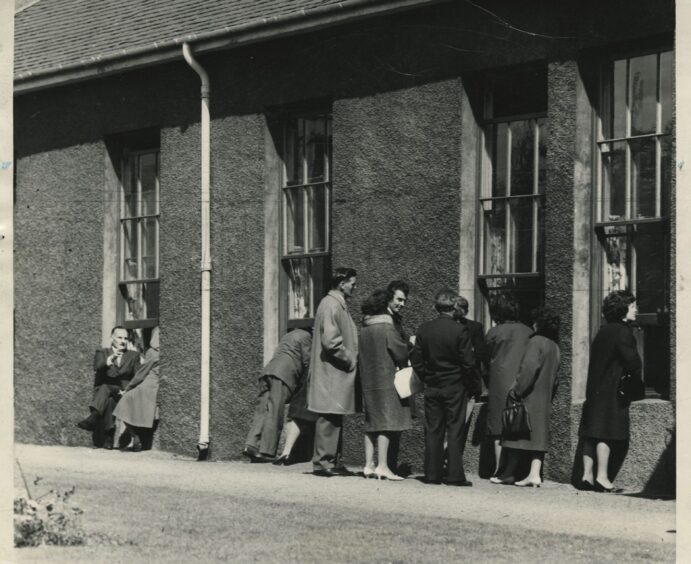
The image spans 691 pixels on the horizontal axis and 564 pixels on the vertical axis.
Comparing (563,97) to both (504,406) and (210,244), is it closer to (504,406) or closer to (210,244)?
(504,406)

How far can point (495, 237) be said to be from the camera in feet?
46.9

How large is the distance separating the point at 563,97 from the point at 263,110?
406 cm

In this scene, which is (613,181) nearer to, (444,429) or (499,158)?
(499,158)

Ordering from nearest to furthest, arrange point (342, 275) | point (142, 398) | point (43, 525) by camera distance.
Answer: point (43, 525) → point (342, 275) → point (142, 398)

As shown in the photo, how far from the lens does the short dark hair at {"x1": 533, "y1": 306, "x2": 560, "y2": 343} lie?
13.1m

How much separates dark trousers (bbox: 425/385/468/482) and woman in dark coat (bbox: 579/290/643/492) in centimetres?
110

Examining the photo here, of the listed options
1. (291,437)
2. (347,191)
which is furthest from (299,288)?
(291,437)

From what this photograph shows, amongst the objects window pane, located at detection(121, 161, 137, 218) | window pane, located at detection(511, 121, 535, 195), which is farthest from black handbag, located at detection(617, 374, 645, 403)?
window pane, located at detection(121, 161, 137, 218)

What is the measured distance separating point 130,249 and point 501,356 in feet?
20.9

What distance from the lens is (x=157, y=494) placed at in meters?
12.2

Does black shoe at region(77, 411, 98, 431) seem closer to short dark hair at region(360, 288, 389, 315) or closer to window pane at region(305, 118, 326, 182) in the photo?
window pane at region(305, 118, 326, 182)

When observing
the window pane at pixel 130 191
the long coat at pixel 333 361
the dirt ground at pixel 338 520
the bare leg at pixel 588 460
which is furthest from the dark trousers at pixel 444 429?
the window pane at pixel 130 191

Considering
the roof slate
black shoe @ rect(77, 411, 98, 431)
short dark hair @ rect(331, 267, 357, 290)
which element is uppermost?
the roof slate

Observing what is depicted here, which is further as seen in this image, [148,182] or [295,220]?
[148,182]
